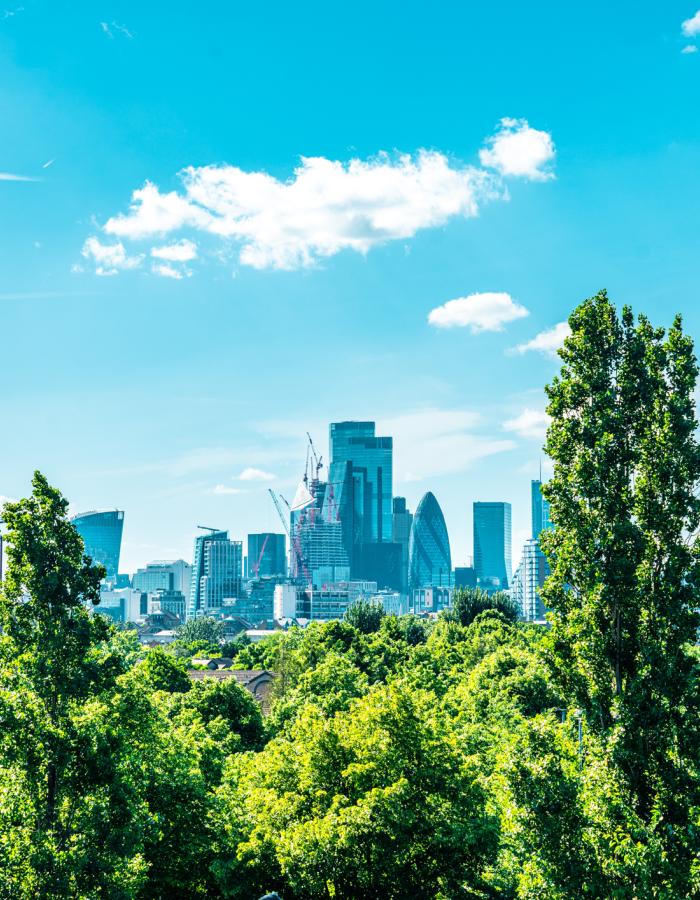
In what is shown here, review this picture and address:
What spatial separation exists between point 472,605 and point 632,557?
110 meters

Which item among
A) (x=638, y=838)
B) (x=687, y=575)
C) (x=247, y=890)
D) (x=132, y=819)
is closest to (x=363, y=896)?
(x=247, y=890)

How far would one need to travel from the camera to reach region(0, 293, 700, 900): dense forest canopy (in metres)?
19.4

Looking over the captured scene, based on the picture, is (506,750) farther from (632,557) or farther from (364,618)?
(364,618)

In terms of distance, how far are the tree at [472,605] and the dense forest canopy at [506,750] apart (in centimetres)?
9720

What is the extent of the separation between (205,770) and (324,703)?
12186 millimetres

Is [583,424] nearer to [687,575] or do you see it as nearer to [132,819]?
[687,575]

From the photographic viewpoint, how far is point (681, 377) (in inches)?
879

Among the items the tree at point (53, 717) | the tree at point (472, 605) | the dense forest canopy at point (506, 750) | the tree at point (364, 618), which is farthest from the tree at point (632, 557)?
the tree at point (472, 605)

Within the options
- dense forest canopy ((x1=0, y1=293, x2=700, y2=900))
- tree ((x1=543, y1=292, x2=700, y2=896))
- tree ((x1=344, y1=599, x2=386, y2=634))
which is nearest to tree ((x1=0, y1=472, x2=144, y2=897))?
dense forest canopy ((x1=0, y1=293, x2=700, y2=900))

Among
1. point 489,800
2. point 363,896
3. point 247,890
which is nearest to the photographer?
point 363,896

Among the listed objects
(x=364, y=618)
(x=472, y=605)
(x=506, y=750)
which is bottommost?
(x=506, y=750)

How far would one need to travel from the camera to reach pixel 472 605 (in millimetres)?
128875

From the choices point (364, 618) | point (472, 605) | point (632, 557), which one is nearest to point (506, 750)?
point (632, 557)

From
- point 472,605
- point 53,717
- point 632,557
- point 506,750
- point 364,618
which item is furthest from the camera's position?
point 472,605
